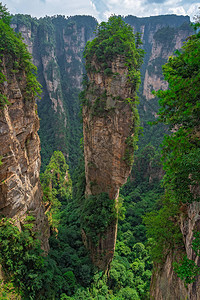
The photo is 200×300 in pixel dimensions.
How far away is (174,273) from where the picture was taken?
22.2ft

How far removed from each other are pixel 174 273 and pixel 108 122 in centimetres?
1191

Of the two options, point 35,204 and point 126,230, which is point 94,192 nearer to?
point 35,204

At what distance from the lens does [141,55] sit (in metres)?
15.1

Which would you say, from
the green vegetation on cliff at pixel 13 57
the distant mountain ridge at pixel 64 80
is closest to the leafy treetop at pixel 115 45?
the green vegetation on cliff at pixel 13 57

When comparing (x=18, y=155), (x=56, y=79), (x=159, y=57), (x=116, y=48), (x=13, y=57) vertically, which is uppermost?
(x=159, y=57)

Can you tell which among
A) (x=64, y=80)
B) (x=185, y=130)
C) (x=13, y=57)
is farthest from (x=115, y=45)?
(x=64, y=80)

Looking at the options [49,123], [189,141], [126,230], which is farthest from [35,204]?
[49,123]

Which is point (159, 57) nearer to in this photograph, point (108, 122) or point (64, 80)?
point (64, 80)

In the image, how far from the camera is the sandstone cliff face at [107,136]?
49.0 feet

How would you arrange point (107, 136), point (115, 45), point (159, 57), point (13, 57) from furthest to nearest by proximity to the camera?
→ point (159, 57), point (107, 136), point (115, 45), point (13, 57)

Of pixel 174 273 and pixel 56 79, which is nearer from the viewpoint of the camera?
pixel 174 273

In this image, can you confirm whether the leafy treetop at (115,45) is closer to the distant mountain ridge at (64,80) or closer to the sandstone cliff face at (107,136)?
the sandstone cliff face at (107,136)

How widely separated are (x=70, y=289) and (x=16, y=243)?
22.0 ft

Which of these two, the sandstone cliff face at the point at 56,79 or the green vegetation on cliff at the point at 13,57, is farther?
the sandstone cliff face at the point at 56,79
